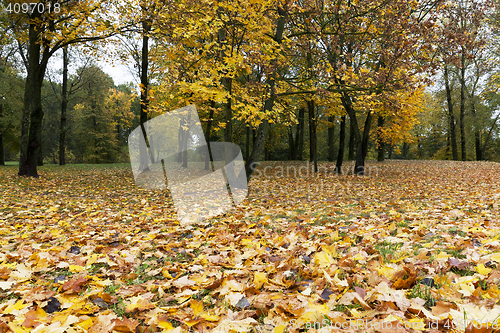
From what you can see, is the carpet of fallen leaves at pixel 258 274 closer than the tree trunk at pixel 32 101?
Yes

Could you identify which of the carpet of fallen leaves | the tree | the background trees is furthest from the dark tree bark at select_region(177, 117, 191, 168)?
the carpet of fallen leaves

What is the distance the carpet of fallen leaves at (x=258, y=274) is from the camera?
1676mm

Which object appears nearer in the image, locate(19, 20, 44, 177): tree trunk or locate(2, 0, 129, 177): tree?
locate(2, 0, 129, 177): tree

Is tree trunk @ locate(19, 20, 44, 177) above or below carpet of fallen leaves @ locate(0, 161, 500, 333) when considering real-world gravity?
above

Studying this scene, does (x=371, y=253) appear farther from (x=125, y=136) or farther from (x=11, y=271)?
(x=125, y=136)

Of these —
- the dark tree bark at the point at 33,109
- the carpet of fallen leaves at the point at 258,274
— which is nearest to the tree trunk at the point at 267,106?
the carpet of fallen leaves at the point at 258,274

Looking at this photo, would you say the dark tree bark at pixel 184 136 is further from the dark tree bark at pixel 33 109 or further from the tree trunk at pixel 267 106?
the dark tree bark at pixel 33 109

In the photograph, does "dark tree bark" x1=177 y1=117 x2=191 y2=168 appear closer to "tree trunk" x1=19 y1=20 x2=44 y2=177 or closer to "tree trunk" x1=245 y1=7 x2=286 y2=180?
"tree trunk" x1=245 y1=7 x2=286 y2=180

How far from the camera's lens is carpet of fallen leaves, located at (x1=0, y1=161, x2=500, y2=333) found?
1676 millimetres

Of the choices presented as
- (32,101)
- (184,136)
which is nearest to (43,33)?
(32,101)

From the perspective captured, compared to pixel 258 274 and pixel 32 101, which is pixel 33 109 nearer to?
pixel 32 101

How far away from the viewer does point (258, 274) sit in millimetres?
2342

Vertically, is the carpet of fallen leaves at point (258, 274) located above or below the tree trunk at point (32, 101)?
below

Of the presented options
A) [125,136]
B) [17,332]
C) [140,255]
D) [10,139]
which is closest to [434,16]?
[140,255]
